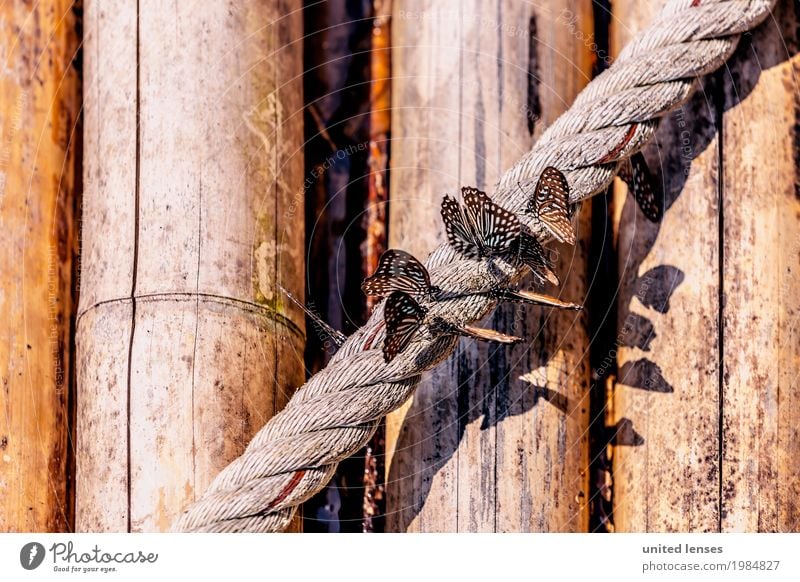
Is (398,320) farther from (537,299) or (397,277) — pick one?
(537,299)

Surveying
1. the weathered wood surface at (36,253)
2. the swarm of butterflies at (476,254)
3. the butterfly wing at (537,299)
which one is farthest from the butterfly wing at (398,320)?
the weathered wood surface at (36,253)

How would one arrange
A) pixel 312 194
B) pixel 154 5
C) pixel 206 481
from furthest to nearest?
1. pixel 312 194
2. pixel 154 5
3. pixel 206 481

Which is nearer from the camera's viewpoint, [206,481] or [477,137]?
[206,481]

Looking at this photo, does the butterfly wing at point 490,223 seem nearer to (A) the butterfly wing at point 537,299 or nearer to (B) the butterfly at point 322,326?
(A) the butterfly wing at point 537,299

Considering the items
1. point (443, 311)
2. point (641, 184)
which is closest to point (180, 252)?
point (443, 311)

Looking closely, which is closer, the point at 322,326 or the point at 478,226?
the point at 478,226
